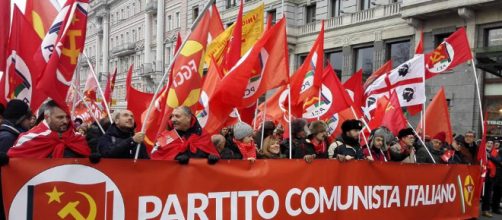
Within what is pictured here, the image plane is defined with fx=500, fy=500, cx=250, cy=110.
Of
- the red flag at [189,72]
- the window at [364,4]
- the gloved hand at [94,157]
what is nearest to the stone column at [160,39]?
the window at [364,4]

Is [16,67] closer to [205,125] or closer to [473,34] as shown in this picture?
[205,125]

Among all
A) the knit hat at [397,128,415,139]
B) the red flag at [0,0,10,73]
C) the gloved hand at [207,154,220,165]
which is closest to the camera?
the gloved hand at [207,154,220,165]

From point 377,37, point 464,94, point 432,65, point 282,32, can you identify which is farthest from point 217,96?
point 377,37

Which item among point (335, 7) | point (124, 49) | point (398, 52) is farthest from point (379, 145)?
point (124, 49)

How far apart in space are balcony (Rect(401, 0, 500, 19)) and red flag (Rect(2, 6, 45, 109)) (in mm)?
15171

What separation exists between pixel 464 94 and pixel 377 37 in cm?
516

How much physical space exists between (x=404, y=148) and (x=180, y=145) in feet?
12.1

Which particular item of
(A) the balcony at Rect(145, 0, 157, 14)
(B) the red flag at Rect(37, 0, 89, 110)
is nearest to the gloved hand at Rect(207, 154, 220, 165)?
(B) the red flag at Rect(37, 0, 89, 110)

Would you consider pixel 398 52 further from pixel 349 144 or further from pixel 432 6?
pixel 349 144

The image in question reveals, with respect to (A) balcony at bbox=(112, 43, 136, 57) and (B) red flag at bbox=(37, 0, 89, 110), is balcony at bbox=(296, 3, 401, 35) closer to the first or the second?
(B) red flag at bbox=(37, 0, 89, 110)

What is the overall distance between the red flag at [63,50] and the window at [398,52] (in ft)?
57.8

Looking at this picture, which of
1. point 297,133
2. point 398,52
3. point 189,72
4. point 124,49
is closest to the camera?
point 189,72

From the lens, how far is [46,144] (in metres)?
3.91

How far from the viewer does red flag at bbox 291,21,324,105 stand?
24.5 feet
